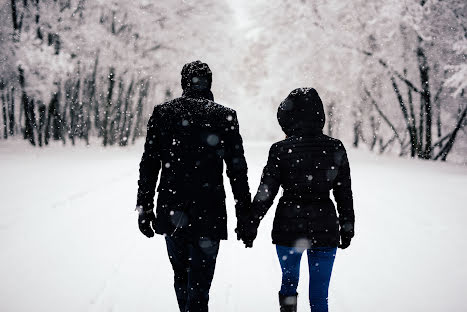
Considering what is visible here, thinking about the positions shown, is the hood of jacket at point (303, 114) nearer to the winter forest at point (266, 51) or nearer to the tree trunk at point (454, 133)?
the winter forest at point (266, 51)

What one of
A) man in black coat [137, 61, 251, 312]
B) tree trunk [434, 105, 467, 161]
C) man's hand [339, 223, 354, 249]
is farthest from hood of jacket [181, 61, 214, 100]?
tree trunk [434, 105, 467, 161]

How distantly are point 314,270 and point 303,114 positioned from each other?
1.15m

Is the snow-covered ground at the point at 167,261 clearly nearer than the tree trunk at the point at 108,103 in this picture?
Yes

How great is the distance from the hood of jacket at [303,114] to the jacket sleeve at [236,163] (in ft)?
1.31

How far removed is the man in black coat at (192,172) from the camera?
3025 millimetres

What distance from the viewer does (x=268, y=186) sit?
322cm

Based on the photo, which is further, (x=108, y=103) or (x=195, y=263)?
(x=108, y=103)

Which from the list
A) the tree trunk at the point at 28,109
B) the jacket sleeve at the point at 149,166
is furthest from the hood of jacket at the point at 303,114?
the tree trunk at the point at 28,109

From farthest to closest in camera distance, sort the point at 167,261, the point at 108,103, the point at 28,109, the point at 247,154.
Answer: the point at 108,103 → the point at 28,109 → the point at 247,154 → the point at 167,261

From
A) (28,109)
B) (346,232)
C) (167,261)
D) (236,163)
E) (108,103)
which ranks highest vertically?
(108,103)

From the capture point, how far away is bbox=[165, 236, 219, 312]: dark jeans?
3082 millimetres

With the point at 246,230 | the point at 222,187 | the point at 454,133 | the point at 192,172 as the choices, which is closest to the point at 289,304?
the point at 246,230

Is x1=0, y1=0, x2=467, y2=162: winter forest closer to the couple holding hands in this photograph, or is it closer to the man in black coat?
the couple holding hands

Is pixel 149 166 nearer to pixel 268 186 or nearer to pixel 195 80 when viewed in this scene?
pixel 195 80
